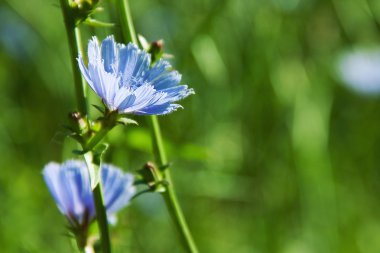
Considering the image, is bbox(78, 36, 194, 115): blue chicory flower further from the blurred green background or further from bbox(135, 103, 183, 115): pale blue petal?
the blurred green background

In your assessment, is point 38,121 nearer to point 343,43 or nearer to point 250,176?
point 250,176

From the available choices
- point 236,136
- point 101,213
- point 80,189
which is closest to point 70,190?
point 80,189

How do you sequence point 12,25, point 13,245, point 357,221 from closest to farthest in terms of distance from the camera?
point 13,245, point 357,221, point 12,25

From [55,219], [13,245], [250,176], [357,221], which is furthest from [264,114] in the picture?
[13,245]

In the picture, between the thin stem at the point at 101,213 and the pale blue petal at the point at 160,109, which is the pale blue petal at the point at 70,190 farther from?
the pale blue petal at the point at 160,109

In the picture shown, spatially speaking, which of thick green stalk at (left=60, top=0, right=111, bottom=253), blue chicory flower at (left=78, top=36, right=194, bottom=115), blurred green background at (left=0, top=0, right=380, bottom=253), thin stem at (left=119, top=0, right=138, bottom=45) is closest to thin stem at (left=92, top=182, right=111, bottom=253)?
thick green stalk at (left=60, top=0, right=111, bottom=253)
